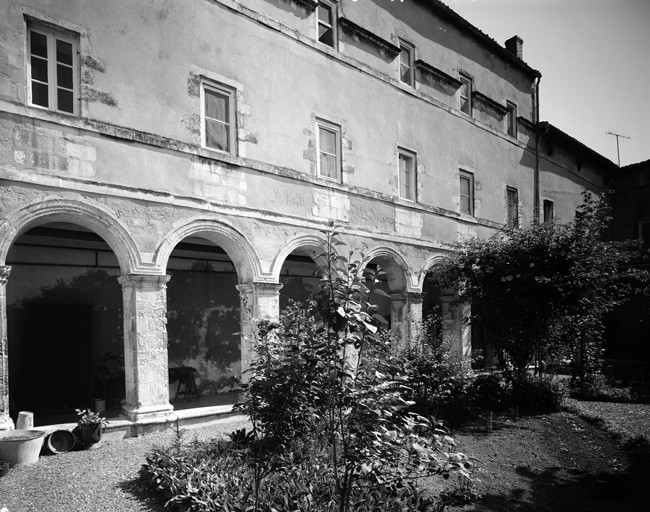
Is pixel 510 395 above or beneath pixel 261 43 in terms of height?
beneath

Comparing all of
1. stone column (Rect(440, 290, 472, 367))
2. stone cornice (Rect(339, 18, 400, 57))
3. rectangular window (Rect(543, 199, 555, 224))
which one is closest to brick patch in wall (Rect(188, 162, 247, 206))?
stone cornice (Rect(339, 18, 400, 57))

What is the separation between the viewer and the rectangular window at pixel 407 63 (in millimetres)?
12289

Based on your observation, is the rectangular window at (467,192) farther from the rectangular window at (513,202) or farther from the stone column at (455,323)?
the stone column at (455,323)

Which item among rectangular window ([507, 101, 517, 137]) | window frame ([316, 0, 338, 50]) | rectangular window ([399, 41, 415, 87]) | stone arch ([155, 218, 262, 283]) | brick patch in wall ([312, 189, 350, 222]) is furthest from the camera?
rectangular window ([507, 101, 517, 137])

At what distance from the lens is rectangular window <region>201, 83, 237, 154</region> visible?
8359mm

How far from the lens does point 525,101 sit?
16.6 m

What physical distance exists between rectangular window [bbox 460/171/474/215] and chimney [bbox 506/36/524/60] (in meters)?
6.33

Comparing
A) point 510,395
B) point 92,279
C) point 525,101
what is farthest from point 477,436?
point 525,101

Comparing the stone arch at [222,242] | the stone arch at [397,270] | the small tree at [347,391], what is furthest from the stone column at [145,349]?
the stone arch at [397,270]

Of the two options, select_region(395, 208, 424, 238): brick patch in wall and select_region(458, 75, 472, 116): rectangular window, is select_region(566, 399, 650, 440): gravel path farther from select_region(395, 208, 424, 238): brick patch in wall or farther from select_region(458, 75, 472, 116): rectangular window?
select_region(458, 75, 472, 116): rectangular window

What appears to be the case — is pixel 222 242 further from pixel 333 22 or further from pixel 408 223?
pixel 333 22

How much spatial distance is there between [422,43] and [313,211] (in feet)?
20.7

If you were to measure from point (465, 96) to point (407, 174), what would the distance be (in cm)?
404

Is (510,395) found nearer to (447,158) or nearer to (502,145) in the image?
(447,158)
